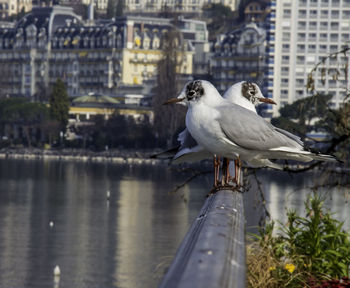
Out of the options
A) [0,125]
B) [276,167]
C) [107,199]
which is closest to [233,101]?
[276,167]

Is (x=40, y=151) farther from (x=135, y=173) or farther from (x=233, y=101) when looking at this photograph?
(x=233, y=101)

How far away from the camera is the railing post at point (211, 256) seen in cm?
327

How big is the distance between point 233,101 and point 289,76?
492ft

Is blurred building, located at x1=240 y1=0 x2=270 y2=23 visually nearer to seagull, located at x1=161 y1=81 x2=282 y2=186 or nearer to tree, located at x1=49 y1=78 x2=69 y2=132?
tree, located at x1=49 y1=78 x2=69 y2=132

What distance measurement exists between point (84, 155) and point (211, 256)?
137796 mm

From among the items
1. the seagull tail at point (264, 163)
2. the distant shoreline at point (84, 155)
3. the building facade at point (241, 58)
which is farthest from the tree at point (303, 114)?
the building facade at point (241, 58)

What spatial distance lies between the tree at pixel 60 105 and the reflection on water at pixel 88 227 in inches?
820

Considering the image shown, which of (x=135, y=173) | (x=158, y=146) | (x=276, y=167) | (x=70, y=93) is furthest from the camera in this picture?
(x=70, y=93)

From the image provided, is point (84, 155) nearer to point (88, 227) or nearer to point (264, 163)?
point (88, 227)

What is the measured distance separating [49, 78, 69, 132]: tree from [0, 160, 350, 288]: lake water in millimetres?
16598

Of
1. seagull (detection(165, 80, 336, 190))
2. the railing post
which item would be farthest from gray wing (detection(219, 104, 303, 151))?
the railing post

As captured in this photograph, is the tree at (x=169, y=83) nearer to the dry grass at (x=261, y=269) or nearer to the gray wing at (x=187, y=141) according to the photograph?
the dry grass at (x=261, y=269)

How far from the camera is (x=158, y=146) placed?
136 meters

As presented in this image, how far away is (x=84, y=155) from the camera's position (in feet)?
462
